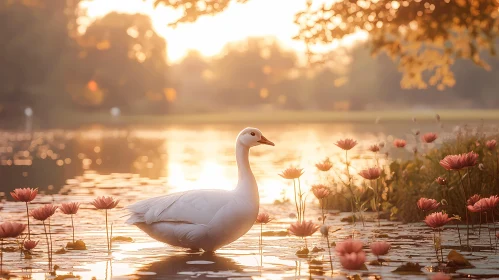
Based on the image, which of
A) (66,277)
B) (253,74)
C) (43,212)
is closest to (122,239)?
(43,212)

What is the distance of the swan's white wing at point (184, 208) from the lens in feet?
34.4

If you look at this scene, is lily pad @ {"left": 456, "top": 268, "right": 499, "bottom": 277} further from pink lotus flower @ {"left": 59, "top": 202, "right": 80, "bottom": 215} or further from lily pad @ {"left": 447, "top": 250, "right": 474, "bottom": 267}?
pink lotus flower @ {"left": 59, "top": 202, "right": 80, "bottom": 215}

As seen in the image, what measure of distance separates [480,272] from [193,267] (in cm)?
308

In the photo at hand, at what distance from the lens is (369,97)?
14888 cm

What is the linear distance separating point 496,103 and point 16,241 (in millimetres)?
129257

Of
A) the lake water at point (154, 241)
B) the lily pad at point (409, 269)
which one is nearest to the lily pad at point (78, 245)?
the lake water at point (154, 241)

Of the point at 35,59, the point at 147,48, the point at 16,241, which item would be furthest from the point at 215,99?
the point at 16,241

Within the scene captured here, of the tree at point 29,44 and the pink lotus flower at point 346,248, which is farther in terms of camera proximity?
the tree at point 29,44

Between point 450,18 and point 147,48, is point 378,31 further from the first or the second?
point 147,48

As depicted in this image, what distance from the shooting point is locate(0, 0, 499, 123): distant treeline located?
82875mm

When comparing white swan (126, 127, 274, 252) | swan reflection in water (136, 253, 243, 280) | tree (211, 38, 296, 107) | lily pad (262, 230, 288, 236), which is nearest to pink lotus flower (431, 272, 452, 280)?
swan reflection in water (136, 253, 243, 280)

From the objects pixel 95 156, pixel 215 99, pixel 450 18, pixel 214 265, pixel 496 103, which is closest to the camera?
pixel 214 265

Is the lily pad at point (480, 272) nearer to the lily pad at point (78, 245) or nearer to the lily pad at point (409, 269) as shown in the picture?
the lily pad at point (409, 269)

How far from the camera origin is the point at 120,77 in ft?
314
